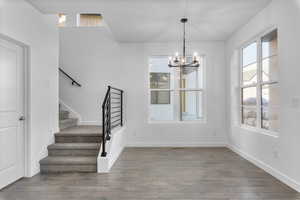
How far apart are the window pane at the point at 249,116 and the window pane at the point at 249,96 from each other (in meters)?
0.11

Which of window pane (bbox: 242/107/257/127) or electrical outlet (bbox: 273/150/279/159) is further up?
window pane (bbox: 242/107/257/127)

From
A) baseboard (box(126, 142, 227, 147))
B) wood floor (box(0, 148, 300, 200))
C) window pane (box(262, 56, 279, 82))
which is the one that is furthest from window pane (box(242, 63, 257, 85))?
baseboard (box(126, 142, 227, 147))

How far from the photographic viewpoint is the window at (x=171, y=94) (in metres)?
5.83

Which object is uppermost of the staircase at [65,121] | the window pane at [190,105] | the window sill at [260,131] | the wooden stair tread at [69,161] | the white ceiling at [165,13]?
the white ceiling at [165,13]

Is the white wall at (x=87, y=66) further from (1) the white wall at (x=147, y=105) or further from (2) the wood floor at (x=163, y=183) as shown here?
(2) the wood floor at (x=163, y=183)

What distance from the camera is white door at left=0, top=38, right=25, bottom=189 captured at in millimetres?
2961

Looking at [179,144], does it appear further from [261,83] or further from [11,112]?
[11,112]

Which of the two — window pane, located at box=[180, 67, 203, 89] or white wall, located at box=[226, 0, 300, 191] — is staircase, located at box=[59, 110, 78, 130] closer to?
window pane, located at box=[180, 67, 203, 89]

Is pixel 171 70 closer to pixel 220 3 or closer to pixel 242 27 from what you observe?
pixel 242 27

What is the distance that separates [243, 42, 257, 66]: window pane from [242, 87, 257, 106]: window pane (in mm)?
575

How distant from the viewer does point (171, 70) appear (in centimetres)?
585

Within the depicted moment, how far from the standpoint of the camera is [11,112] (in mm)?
3121

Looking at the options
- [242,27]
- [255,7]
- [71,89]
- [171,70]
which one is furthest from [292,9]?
[71,89]

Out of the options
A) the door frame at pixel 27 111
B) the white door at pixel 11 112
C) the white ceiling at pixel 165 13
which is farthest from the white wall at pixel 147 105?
the white door at pixel 11 112
